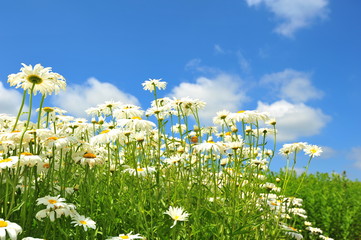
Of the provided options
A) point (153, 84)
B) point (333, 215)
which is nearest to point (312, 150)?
point (153, 84)

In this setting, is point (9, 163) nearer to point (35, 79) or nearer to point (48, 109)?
point (35, 79)

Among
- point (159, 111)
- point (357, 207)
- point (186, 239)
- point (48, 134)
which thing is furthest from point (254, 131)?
point (357, 207)

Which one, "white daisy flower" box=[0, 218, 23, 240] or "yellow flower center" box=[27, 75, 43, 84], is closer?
"white daisy flower" box=[0, 218, 23, 240]

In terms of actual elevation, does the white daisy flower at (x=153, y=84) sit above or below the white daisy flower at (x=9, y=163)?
above

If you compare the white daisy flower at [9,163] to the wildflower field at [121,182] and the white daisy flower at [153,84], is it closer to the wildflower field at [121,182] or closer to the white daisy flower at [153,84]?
the wildflower field at [121,182]

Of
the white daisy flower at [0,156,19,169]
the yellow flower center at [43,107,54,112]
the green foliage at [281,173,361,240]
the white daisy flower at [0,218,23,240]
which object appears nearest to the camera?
the white daisy flower at [0,218,23,240]

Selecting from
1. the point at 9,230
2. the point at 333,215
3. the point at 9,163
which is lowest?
the point at 9,230

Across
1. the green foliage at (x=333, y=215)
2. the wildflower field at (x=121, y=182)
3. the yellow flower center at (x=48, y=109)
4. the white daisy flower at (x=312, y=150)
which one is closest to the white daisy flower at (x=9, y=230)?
the wildflower field at (x=121, y=182)

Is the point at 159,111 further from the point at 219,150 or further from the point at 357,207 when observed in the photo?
the point at 357,207

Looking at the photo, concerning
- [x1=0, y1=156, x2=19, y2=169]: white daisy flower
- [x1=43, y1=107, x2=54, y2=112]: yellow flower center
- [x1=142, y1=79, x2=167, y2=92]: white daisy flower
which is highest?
[x1=142, y1=79, x2=167, y2=92]: white daisy flower

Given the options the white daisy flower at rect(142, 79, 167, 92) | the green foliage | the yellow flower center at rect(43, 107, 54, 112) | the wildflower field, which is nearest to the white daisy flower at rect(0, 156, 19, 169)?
the wildflower field

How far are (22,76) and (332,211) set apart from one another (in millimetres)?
6576

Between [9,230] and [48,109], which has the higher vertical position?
[48,109]

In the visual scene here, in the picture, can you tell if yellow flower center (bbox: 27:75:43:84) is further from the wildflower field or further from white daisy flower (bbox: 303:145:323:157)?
white daisy flower (bbox: 303:145:323:157)
